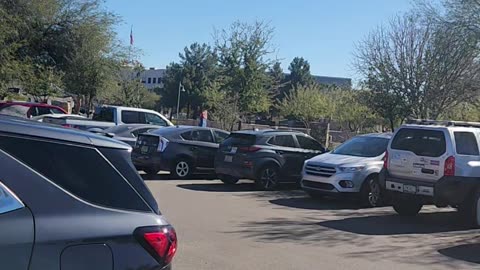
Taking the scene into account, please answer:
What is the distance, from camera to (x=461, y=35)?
18.2 meters

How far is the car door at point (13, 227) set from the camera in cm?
276

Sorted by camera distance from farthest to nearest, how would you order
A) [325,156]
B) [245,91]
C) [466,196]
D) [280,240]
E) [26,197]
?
1. [245,91]
2. [325,156]
3. [466,196]
4. [280,240]
5. [26,197]

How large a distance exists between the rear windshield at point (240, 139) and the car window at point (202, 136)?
62.3 inches

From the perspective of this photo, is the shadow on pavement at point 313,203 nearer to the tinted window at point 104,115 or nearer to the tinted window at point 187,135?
the tinted window at point 187,135

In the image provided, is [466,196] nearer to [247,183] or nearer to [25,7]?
[247,183]

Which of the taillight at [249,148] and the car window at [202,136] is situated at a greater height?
the car window at [202,136]

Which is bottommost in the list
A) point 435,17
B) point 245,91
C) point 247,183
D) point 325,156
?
point 247,183

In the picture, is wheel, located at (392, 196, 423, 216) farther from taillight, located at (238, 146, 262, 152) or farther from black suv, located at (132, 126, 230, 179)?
black suv, located at (132, 126, 230, 179)

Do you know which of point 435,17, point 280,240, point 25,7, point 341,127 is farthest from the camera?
point 341,127

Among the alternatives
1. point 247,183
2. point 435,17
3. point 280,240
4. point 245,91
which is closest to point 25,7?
point 245,91

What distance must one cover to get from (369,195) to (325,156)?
1443 millimetres

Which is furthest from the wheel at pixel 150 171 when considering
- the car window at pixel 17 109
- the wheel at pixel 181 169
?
the car window at pixel 17 109

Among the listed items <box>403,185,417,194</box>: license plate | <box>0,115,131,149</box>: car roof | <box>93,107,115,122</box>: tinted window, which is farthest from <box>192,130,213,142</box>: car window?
<box>0,115,131,149</box>: car roof

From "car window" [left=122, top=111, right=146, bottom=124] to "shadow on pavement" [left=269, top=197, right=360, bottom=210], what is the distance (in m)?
8.62
